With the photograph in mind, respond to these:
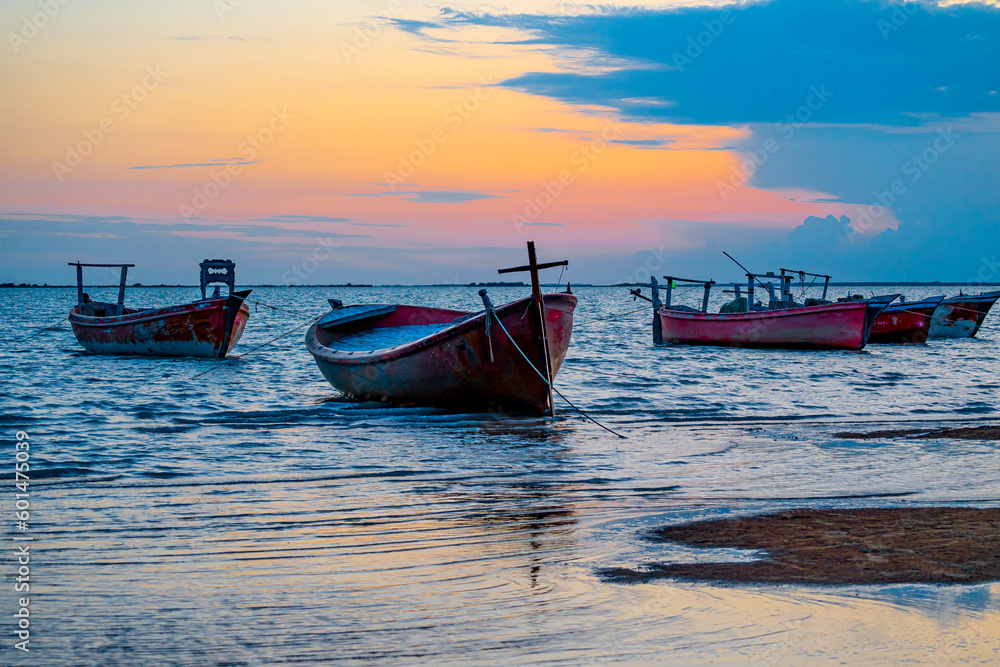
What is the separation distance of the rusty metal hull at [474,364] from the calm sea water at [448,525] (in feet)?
1.34

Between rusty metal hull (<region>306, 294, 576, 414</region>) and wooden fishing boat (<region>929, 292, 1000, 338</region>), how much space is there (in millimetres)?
31816

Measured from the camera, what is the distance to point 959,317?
129 ft

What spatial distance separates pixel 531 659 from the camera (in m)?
4.16

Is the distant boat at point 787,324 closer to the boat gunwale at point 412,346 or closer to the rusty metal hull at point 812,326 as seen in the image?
the rusty metal hull at point 812,326

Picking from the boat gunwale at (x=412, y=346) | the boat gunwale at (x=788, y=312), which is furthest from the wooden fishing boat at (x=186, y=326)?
the boat gunwale at (x=788, y=312)

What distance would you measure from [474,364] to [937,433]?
6.57 m

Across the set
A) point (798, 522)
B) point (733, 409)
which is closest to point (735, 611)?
point (798, 522)

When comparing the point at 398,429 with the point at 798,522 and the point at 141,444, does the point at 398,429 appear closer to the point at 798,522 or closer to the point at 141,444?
the point at 141,444

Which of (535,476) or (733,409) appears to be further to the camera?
(733,409)

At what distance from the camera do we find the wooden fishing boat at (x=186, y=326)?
24.5 m

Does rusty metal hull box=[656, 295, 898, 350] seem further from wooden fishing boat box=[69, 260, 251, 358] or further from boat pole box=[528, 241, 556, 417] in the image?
boat pole box=[528, 241, 556, 417]

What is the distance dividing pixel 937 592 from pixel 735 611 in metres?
1.25

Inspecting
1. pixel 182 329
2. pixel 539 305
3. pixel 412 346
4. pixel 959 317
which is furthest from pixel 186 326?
pixel 959 317

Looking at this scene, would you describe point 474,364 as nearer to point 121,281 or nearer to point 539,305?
point 539,305
